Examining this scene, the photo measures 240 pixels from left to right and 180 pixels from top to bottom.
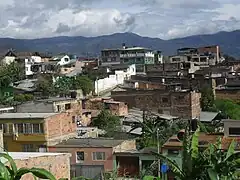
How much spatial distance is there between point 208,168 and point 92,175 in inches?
836

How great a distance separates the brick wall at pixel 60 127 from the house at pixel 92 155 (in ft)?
3.53

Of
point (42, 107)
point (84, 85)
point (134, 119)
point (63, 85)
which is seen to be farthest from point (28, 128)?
point (84, 85)

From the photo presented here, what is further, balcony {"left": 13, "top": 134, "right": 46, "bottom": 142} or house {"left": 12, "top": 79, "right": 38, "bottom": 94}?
house {"left": 12, "top": 79, "right": 38, "bottom": 94}

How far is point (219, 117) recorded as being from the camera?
4094cm

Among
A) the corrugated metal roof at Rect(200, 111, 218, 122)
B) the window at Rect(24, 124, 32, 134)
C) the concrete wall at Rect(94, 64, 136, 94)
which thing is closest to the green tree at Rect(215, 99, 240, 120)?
the corrugated metal roof at Rect(200, 111, 218, 122)

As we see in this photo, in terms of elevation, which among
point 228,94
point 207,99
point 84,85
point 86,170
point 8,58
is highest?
point 8,58

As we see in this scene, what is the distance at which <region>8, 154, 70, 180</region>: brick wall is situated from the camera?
431 inches

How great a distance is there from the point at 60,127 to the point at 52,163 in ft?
56.9

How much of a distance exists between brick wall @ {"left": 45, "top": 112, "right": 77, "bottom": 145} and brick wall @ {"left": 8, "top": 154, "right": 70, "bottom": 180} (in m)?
15.5

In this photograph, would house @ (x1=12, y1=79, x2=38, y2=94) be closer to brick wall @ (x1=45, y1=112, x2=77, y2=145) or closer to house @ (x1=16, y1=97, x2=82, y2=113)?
house @ (x1=16, y1=97, x2=82, y2=113)

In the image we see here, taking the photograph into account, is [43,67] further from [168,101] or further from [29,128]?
[29,128]

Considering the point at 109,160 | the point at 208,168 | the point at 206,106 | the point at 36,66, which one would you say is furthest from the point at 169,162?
the point at 36,66

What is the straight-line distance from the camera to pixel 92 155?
27.6m

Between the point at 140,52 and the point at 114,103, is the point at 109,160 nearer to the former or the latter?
the point at 114,103
